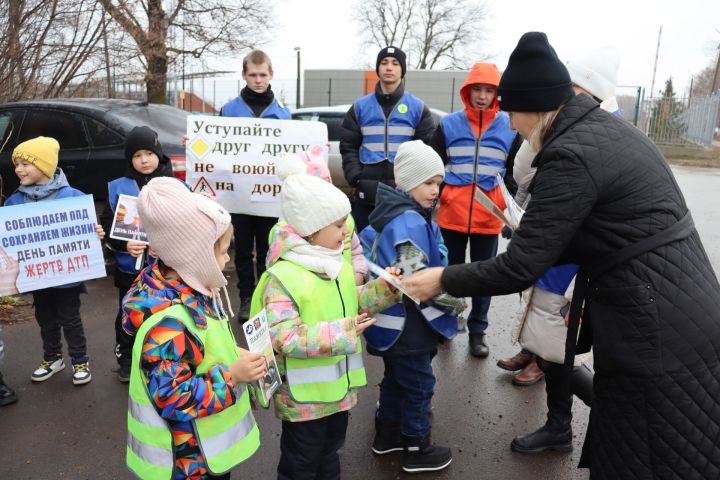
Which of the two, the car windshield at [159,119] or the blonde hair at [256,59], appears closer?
the blonde hair at [256,59]

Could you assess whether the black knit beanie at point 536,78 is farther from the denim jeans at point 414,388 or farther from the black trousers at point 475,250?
the black trousers at point 475,250

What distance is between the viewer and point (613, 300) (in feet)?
6.00

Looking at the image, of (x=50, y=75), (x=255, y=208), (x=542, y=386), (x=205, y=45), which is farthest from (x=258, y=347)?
(x=205, y=45)

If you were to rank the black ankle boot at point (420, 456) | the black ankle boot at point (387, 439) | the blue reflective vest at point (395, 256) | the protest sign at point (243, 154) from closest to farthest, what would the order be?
the blue reflective vest at point (395, 256)
the black ankle boot at point (420, 456)
the black ankle boot at point (387, 439)
the protest sign at point (243, 154)

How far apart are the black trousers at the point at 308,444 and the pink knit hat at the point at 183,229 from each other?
809 millimetres

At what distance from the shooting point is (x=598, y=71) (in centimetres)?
283

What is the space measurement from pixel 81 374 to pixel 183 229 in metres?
2.51

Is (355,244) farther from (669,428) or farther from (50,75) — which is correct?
(50,75)

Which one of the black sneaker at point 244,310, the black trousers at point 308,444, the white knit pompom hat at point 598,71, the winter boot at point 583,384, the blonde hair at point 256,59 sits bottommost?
the black sneaker at point 244,310

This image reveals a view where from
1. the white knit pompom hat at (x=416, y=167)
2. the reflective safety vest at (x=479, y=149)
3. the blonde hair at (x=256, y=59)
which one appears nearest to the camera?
the white knit pompom hat at (x=416, y=167)

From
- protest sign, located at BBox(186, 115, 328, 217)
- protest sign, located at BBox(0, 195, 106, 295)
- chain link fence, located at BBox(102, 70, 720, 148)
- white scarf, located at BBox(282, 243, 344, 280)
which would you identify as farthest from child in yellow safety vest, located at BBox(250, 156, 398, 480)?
chain link fence, located at BBox(102, 70, 720, 148)

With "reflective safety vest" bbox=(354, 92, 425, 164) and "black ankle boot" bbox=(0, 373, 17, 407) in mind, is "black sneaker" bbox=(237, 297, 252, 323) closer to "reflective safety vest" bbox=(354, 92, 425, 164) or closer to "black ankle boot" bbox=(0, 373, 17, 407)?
"reflective safety vest" bbox=(354, 92, 425, 164)

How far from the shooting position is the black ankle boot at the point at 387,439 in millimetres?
3129

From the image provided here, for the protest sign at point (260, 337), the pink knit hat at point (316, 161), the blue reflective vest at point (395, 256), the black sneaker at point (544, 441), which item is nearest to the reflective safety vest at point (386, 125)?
the pink knit hat at point (316, 161)
